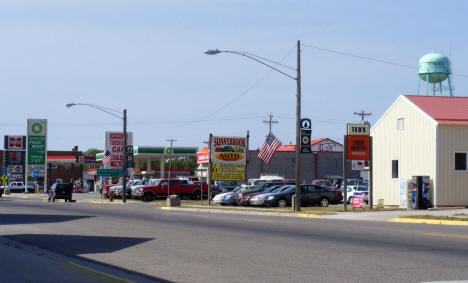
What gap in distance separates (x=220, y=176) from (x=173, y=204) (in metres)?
5.34

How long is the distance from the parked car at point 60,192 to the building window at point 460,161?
112 feet

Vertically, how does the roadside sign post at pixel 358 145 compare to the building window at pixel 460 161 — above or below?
above

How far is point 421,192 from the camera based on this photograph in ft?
116

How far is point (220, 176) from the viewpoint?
49094 millimetres

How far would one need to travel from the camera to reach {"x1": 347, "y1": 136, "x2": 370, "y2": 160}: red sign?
36094 millimetres

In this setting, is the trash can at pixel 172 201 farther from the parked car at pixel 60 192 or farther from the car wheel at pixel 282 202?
the parked car at pixel 60 192

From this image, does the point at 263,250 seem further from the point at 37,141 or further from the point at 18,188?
the point at 18,188

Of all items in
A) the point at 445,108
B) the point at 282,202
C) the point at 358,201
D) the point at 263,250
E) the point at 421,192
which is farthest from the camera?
the point at 282,202

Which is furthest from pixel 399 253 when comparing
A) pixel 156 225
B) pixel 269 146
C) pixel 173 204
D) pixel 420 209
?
pixel 269 146

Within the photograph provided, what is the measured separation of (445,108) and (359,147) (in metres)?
5.80

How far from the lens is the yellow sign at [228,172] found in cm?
4903

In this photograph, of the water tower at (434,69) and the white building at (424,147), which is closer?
the white building at (424,147)

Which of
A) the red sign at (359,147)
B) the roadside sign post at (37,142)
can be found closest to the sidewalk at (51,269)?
the red sign at (359,147)

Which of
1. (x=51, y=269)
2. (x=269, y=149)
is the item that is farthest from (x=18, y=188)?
(x=51, y=269)
